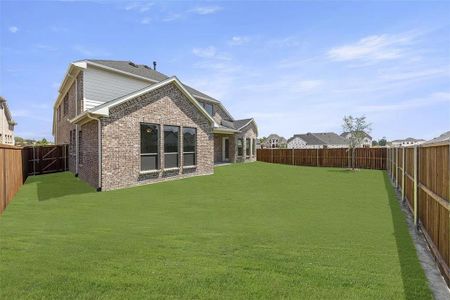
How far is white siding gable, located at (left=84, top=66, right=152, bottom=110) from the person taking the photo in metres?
17.8

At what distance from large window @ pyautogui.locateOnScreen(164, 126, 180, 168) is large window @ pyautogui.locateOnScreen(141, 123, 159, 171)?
0.65m

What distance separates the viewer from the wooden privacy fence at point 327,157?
26983 mm

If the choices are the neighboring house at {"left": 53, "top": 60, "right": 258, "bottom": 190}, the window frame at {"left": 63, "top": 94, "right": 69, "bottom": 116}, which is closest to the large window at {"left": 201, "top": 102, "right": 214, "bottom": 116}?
the neighboring house at {"left": 53, "top": 60, "right": 258, "bottom": 190}

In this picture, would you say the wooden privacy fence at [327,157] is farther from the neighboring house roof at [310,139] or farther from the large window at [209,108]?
the neighboring house roof at [310,139]

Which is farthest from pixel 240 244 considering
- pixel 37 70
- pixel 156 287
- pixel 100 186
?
pixel 37 70

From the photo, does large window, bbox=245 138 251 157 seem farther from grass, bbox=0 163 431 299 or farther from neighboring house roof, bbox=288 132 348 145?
neighboring house roof, bbox=288 132 348 145

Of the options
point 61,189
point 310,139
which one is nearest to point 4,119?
point 61,189

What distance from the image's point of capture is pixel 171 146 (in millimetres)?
16547

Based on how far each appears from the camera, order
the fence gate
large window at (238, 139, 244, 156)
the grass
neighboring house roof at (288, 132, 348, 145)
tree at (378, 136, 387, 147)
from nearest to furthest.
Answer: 1. the grass
2. the fence gate
3. large window at (238, 139, 244, 156)
4. neighboring house roof at (288, 132, 348, 145)
5. tree at (378, 136, 387, 147)

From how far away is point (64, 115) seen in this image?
2392 centimetres

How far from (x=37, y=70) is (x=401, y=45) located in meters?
18.7

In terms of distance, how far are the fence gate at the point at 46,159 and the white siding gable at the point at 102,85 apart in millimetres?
5723

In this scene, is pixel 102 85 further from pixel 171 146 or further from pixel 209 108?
pixel 209 108

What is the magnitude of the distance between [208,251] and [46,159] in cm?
2023
